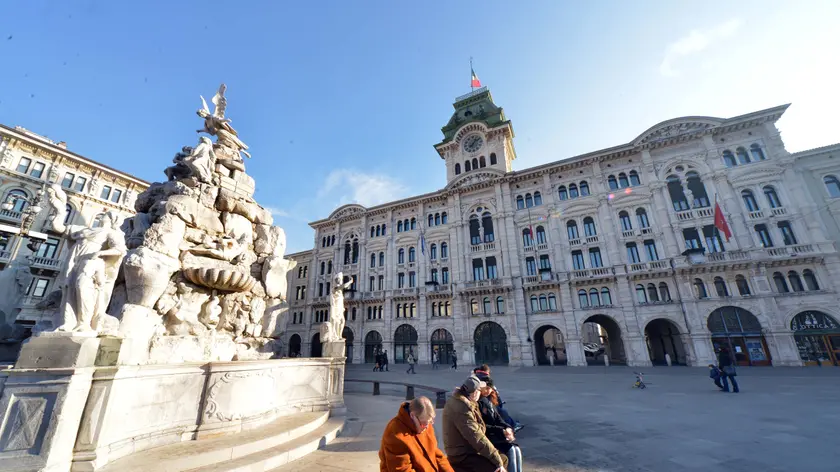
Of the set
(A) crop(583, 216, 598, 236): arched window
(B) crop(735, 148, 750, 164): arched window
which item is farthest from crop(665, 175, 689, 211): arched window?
(A) crop(583, 216, 598, 236): arched window

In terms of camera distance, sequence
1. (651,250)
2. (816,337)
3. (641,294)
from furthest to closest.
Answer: (651,250) → (641,294) → (816,337)

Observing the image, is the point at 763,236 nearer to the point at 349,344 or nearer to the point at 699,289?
the point at 699,289

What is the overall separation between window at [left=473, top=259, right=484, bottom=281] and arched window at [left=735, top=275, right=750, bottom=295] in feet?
60.9

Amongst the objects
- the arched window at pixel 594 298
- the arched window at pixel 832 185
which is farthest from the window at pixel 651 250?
the arched window at pixel 832 185

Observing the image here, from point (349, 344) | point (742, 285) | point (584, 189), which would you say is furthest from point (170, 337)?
point (742, 285)

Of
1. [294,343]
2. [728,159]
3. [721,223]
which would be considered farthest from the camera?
[294,343]

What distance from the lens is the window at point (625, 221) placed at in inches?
1067

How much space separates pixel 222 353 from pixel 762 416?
1303 cm

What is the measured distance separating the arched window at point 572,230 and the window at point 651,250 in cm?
517

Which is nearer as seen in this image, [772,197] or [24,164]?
[772,197]

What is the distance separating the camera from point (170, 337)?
20.4 ft

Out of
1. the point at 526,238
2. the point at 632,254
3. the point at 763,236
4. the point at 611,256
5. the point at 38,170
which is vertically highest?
the point at 38,170

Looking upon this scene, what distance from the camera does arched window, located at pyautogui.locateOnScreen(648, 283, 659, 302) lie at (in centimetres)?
2459

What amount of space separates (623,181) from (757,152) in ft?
30.3
